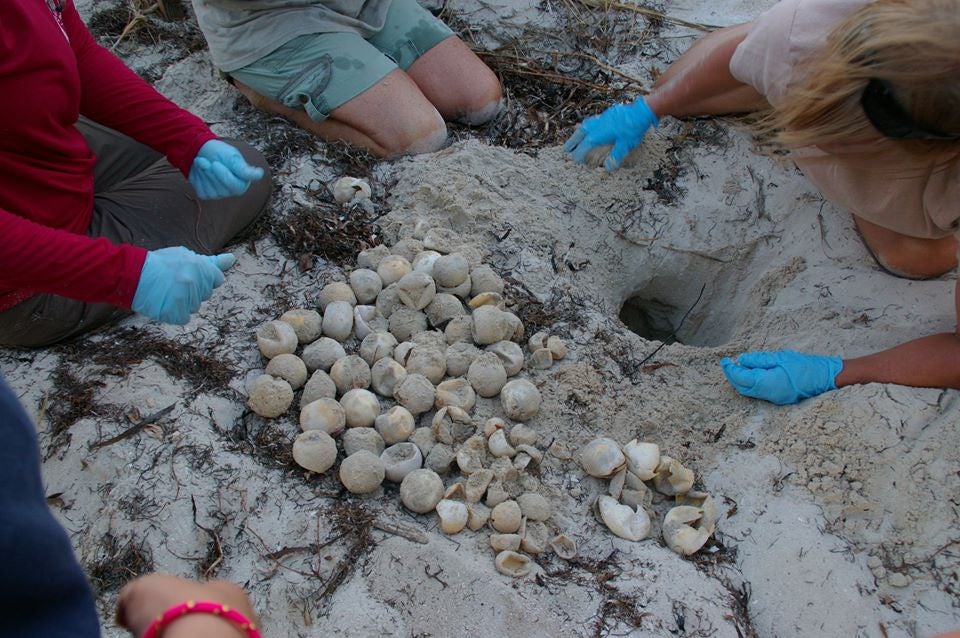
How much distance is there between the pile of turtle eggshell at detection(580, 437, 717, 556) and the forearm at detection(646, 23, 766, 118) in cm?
121

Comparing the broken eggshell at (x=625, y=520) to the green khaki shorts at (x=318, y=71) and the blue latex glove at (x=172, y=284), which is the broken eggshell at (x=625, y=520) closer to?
the blue latex glove at (x=172, y=284)

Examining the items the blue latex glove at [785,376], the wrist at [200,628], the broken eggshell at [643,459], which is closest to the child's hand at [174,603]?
the wrist at [200,628]

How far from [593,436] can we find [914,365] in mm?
805

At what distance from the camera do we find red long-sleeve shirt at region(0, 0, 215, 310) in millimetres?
1621

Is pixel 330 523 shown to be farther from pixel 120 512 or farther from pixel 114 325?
pixel 114 325

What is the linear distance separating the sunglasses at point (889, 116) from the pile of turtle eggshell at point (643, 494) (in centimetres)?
85

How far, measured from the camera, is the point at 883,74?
142 cm

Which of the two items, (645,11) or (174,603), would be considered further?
(645,11)

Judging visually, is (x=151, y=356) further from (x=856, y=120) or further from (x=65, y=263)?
(x=856, y=120)

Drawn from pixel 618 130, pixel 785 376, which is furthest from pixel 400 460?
pixel 618 130

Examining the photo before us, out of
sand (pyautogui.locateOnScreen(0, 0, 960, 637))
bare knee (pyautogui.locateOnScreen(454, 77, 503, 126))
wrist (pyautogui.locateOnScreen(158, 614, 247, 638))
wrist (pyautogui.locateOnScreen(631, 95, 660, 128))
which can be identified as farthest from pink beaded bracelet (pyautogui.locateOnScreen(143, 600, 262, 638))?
bare knee (pyautogui.locateOnScreen(454, 77, 503, 126))

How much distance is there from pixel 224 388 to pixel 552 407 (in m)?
0.83

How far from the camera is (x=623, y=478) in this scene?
5.68ft

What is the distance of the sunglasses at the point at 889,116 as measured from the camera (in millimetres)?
1455
